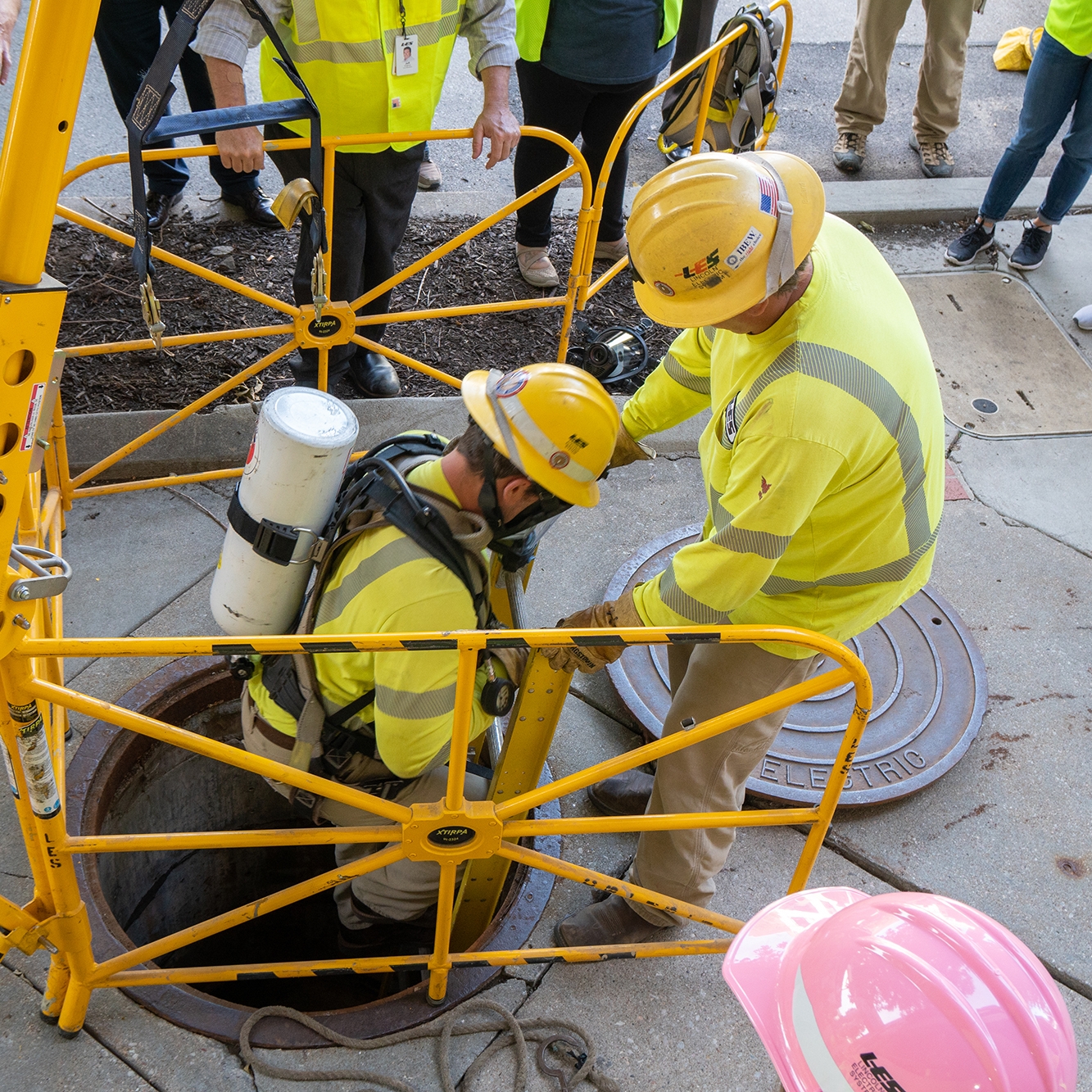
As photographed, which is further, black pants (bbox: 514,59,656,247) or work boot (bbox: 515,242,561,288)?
work boot (bbox: 515,242,561,288)

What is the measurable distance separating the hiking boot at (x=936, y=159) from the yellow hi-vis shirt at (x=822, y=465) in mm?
5255

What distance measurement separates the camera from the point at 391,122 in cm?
394

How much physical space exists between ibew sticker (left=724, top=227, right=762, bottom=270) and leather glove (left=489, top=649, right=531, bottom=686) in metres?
1.18

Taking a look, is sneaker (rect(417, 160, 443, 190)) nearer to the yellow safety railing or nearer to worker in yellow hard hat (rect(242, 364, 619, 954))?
worker in yellow hard hat (rect(242, 364, 619, 954))

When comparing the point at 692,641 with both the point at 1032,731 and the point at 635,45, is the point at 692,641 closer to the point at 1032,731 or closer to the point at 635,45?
the point at 1032,731

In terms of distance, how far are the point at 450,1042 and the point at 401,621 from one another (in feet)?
4.05

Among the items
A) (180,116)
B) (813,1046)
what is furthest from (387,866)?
(180,116)

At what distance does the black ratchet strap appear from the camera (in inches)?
102


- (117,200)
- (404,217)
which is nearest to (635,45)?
(404,217)

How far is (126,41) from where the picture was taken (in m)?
5.02

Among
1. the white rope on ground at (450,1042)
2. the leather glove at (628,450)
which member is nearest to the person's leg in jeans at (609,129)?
the leather glove at (628,450)

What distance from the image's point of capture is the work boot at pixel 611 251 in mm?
6043

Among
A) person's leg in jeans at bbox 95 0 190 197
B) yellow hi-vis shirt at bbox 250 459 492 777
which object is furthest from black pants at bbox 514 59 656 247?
yellow hi-vis shirt at bbox 250 459 492 777

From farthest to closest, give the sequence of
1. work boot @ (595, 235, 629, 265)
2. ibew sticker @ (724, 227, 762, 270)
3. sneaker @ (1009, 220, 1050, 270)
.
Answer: sneaker @ (1009, 220, 1050, 270)
work boot @ (595, 235, 629, 265)
ibew sticker @ (724, 227, 762, 270)
